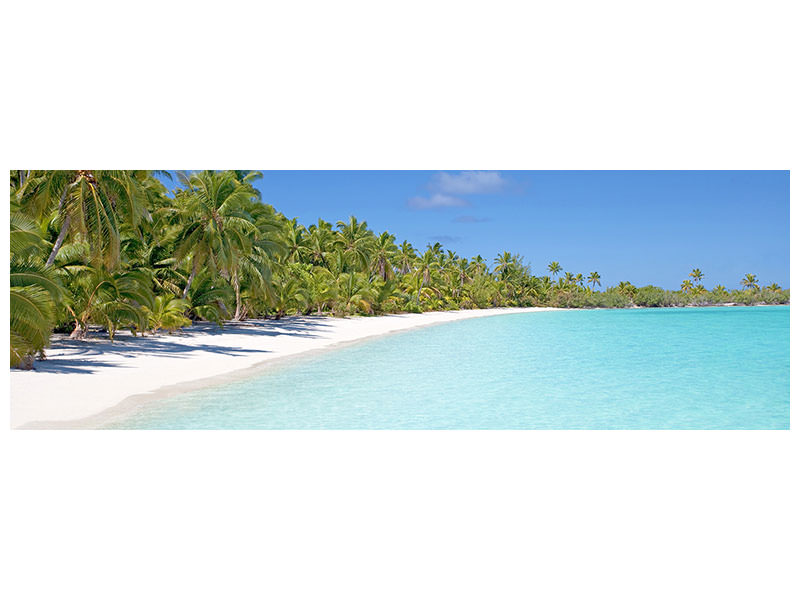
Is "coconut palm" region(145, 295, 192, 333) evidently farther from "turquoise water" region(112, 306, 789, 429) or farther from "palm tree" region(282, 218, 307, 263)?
"palm tree" region(282, 218, 307, 263)

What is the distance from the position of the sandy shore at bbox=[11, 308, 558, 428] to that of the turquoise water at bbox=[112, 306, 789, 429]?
33.1 inches

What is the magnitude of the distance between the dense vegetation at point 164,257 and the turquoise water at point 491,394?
3442 mm

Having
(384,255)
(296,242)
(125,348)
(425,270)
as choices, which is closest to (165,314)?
(125,348)

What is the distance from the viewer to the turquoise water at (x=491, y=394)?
802 centimetres

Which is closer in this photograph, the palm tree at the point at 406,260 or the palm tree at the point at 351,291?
the palm tree at the point at 351,291

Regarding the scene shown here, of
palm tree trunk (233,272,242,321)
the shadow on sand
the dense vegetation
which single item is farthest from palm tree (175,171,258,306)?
the shadow on sand

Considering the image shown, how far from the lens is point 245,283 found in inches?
968

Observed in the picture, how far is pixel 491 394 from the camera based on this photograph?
33.5 ft

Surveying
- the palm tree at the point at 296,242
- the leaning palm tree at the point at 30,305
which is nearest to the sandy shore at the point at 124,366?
the leaning palm tree at the point at 30,305

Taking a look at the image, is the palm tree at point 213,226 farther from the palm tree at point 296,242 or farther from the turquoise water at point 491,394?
the palm tree at point 296,242

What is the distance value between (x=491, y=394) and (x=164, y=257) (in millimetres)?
15006
